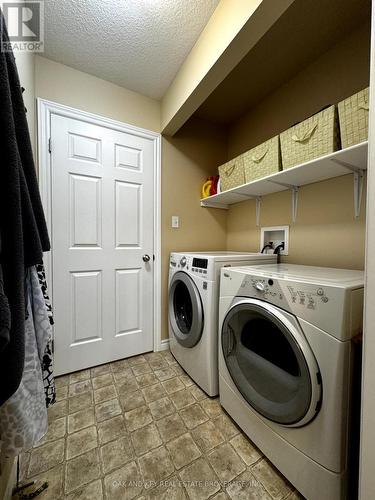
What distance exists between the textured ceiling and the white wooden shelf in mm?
1009

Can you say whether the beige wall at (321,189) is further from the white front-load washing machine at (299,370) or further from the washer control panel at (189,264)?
the washer control panel at (189,264)

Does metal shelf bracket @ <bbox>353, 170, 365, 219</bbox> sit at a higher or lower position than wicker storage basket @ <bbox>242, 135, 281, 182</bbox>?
lower

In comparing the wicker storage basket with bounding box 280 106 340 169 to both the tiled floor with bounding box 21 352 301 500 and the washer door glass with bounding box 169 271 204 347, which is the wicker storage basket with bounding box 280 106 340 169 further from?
the tiled floor with bounding box 21 352 301 500

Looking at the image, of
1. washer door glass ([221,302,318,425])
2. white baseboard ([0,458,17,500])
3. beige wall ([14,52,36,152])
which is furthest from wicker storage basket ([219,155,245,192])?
white baseboard ([0,458,17,500])

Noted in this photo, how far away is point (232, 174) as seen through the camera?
169cm

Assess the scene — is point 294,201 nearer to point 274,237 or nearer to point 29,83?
point 274,237

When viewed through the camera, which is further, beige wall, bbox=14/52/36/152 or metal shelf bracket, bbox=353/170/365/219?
metal shelf bracket, bbox=353/170/365/219

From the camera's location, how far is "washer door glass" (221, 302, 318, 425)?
0.78m

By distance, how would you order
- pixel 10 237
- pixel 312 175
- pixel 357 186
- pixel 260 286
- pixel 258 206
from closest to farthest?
1. pixel 10 237
2. pixel 260 286
3. pixel 357 186
4. pixel 312 175
5. pixel 258 206

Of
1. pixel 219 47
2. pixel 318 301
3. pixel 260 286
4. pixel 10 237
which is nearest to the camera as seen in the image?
pixel 10 237

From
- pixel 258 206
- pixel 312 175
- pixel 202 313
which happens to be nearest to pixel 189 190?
pixel 258 206

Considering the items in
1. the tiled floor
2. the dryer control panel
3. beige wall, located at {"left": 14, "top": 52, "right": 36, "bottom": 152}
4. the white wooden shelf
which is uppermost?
beige wall, located at {"left": 14, "top": 52, "right": 36, "bottom": 152}

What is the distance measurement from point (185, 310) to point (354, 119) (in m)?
1.56

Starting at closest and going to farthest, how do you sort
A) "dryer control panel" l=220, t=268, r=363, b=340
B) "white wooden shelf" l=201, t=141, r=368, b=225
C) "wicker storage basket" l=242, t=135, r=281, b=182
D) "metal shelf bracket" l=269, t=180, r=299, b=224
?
"dryer control panel" l=220, t=268, r=363, b=340 → "white wooden shelf" l=201, t=141, r=368, b=225 → "wicker storage basket" l=242, t=135, r=281, b=182 → "metal shelf bracket" l=269, t=180, r=299, b=224
